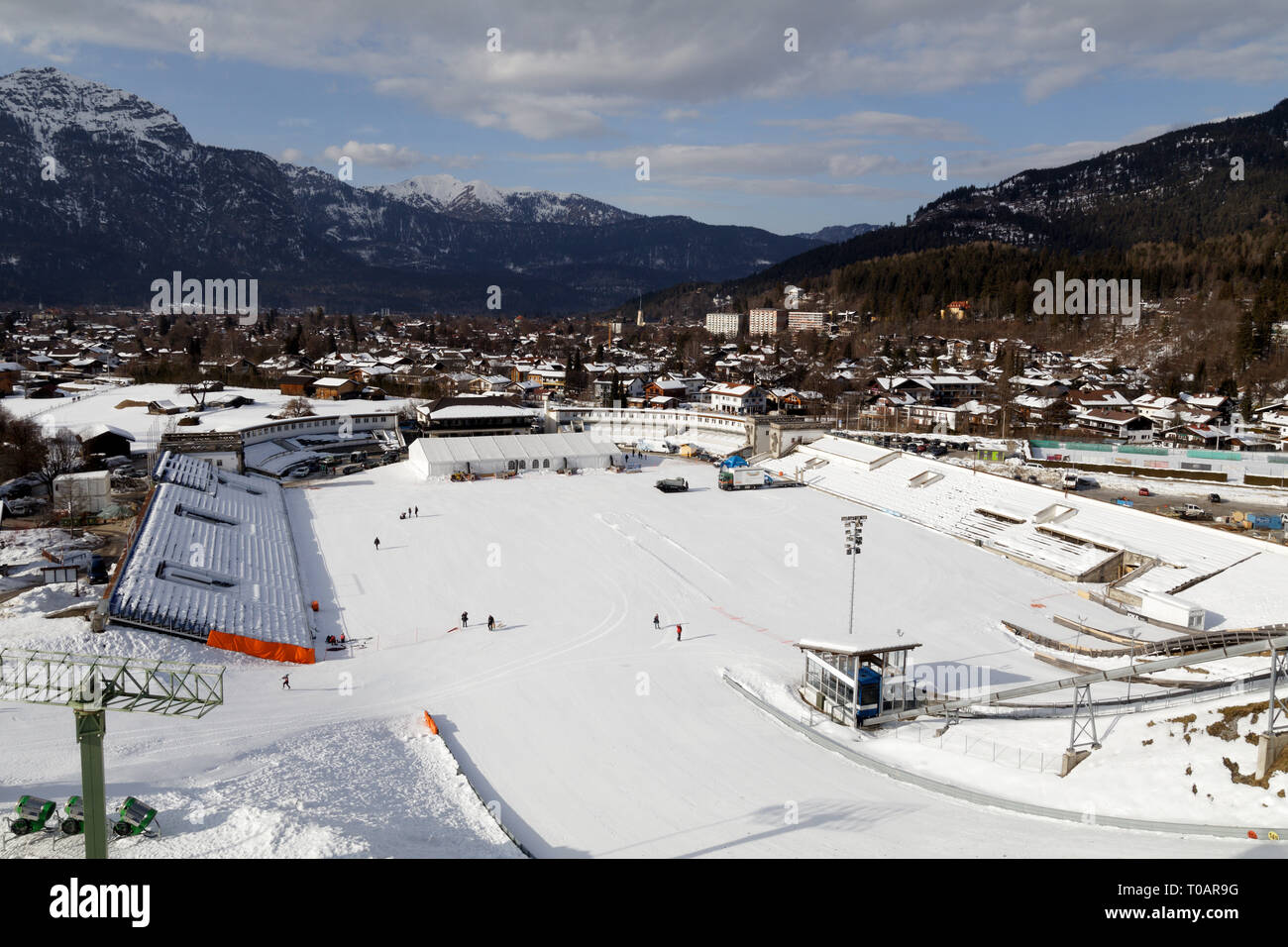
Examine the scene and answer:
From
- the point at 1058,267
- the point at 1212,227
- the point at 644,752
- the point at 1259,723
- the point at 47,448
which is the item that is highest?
the point at 1212,227

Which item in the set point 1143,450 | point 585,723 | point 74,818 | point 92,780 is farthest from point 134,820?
point 1143,450

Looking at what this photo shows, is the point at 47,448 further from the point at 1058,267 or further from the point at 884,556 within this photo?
the point at 1058,267

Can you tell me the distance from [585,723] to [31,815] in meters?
8.74

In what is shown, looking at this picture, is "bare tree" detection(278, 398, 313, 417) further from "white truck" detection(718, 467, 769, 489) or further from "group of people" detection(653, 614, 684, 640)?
"group of people" detection(653, 614, 684, 640)

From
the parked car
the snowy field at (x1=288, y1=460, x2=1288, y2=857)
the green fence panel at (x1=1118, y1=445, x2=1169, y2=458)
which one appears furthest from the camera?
the green fence panel at (x1=1118, y1=445, x2=1169, y2=458)

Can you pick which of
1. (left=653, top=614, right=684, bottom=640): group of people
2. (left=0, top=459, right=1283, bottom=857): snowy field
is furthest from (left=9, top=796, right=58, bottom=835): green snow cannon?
(left=653, top=614, right=684, bottom=640): group of people

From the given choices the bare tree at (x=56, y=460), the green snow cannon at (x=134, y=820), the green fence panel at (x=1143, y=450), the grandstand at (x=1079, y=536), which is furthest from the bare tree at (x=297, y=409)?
the green fence panel at (x=1143, y=450)

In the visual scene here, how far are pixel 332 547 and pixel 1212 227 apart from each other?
173205mm

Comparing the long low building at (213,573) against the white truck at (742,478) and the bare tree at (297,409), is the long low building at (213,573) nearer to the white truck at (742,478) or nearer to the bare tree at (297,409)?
the bare tree at (297,409)

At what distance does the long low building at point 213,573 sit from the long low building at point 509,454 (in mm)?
9848

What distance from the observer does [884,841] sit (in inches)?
451

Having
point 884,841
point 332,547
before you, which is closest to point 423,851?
point 884,841

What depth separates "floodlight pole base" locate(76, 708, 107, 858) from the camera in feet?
28.8

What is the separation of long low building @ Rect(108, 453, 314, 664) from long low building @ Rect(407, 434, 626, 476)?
9.85 meters
